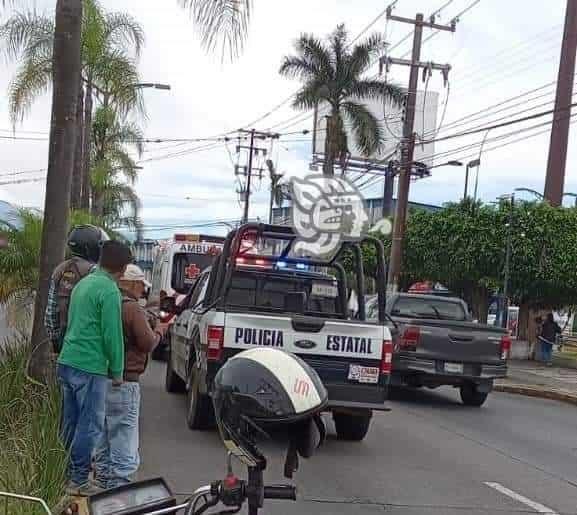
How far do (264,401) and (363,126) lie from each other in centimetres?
2812

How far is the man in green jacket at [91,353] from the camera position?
517cm

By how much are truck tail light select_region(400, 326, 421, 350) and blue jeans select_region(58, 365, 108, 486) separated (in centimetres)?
796

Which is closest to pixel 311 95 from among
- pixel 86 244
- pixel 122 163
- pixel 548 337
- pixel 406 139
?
pixel 406 139

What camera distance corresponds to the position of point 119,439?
5438 millimetres

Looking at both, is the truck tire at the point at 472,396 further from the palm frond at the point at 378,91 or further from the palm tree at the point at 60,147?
the palm frond at the point at 378,91

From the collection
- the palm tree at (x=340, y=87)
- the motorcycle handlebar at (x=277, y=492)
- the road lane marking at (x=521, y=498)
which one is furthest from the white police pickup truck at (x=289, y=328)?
the palm tree at (x=340, y=87)

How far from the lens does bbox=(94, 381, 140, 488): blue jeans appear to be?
542 centimetres

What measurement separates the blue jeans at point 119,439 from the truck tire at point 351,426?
376 centimetres

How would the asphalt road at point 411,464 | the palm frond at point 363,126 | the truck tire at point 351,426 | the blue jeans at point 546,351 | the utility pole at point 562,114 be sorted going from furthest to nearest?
1. the utility pole at point 562,114
2. the palm frond at point 363,126
3. the blue jeans at point 546,351
4. the truck tire at point 351,426
5. the asphalt road at point 411,464

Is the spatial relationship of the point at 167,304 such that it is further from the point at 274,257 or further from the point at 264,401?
the point at 264,401

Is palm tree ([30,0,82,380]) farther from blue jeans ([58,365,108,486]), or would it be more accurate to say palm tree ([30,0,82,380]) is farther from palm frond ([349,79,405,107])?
palm frond ([349,79,405,107])

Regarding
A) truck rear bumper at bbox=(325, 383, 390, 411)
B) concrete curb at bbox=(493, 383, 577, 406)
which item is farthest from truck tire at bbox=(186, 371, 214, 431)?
concrete curb at bbox=(493, 383, 577, 406)

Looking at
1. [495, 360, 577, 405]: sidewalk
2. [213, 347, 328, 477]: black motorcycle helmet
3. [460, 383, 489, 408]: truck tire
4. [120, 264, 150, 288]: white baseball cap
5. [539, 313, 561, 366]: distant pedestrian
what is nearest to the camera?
[213, 347, 328, 477]: black motorcycle helmet

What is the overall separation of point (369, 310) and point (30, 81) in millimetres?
8785
